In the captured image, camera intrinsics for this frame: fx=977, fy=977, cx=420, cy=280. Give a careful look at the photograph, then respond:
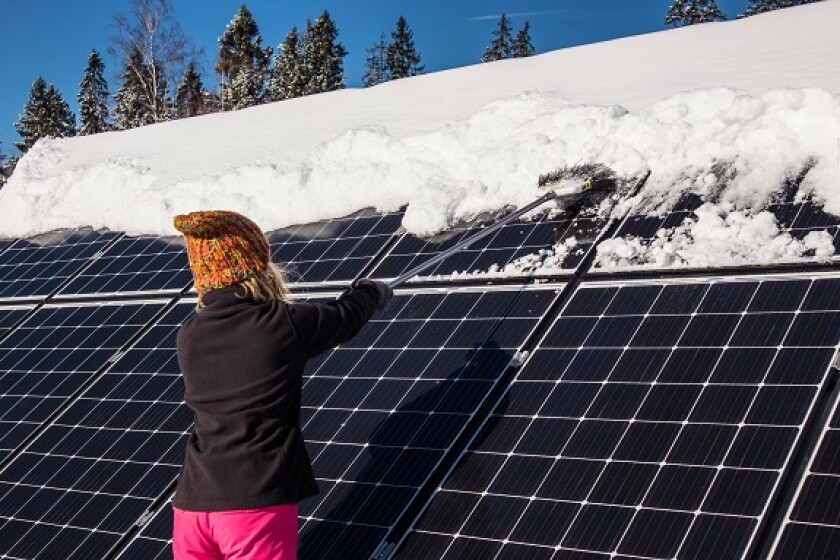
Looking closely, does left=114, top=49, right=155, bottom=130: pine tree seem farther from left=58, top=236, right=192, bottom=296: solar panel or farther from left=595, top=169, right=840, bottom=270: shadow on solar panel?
left=595, top=169, right=840, bottom=270: shadow on solar panel

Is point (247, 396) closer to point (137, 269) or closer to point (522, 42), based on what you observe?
point (137, 269)

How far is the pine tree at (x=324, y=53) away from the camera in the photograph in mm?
71688

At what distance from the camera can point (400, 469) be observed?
19.7ft

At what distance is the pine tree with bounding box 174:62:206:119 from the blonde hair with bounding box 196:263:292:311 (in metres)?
78.8

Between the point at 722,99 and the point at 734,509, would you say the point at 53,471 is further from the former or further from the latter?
the point at 722,99

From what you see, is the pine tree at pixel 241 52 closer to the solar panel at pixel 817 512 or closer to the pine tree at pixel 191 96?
the pine tree at pixel 191 96

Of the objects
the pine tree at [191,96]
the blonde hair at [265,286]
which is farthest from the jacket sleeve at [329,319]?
the pine tree at [191,96]

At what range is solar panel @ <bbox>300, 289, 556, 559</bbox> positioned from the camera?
5.87 m

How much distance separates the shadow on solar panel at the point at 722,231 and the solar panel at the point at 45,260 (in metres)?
6.89

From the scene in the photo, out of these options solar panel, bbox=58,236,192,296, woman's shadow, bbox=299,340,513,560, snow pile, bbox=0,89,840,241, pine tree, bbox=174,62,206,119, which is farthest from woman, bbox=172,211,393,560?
pine tree, bbox=174,62,206,119

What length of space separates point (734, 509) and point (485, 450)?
158 cm

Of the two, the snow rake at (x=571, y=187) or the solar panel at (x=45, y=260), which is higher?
the snow rake at (x=571, y=187)

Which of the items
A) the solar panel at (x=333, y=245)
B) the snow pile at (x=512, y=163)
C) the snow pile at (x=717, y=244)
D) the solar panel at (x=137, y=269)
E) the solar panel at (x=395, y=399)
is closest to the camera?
the solar panel at (x=395, y=399)

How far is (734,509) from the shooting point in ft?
15.6
